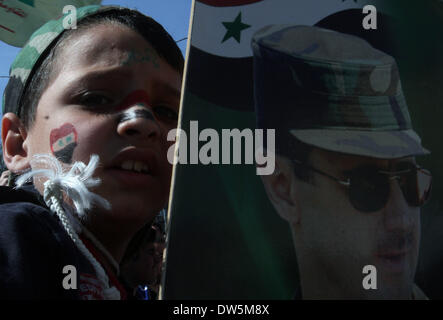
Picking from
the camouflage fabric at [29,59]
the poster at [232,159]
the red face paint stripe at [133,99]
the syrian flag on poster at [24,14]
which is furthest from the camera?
the syrian flag on poster at [24,14]

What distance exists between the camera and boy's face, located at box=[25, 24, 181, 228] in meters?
0.96

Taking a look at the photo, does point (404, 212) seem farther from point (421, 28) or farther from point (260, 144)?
point (421, 28)

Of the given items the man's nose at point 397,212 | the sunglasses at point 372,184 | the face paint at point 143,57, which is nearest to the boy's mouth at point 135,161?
the face paint at point 143,57

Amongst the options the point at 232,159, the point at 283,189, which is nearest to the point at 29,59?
the point at 232,159

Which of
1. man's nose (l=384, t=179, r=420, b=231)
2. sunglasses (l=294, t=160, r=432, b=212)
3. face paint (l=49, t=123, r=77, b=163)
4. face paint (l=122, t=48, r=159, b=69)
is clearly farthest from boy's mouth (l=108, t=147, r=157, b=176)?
man's nose (l=384, t=179, r=420, b=231)

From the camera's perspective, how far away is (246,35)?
3.37 feet

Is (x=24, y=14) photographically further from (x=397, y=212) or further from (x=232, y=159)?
(x=397, y=212)

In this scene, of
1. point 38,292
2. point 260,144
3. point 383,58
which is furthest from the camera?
point 383,58

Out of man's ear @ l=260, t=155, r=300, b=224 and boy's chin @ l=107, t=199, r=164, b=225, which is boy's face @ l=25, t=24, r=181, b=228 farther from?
man's ear @ l=260, t=155, r=300, b=224

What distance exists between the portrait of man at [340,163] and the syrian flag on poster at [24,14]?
86cm

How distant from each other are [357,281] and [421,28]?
72 centimetres

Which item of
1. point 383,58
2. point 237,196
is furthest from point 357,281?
point 383,58

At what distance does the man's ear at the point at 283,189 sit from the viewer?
949mm

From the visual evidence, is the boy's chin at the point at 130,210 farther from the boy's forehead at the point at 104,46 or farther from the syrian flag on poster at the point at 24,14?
the syrian flag on poster at the point at 24,14
